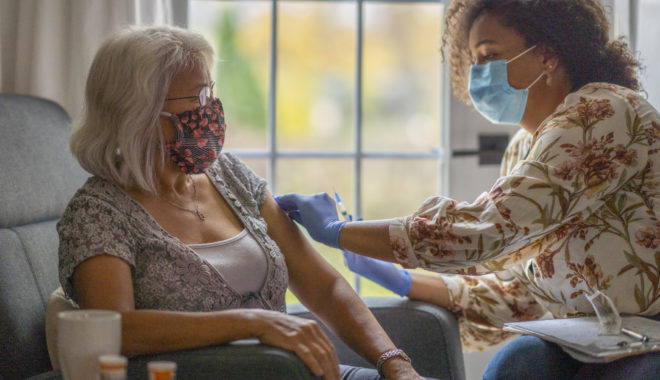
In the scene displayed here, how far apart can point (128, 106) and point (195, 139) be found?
6.4 inches

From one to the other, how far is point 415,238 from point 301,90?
3.46 feet

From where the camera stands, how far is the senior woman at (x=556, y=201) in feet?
5.40

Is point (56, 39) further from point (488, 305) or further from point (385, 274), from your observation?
point (488, 305)

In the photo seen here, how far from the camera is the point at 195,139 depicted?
167 centimetres

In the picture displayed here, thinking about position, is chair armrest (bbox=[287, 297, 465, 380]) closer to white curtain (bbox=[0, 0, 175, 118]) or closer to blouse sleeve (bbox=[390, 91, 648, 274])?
blouse sleeve (bbox=[390, 91, 648, 274])

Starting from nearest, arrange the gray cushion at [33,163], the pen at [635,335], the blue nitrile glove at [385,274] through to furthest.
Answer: the pen at [635,335], the gray cushion at [33,163], the blue nitrile glove at [385,274]

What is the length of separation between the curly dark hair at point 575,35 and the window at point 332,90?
1.96 ft

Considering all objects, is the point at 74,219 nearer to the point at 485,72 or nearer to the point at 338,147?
the point at 485,72

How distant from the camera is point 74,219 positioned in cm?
151

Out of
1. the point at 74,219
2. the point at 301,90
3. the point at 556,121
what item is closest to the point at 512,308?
the point at 556,121

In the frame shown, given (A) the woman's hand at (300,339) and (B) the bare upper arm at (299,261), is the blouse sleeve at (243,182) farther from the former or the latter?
(A) the woman's hand at (300,339)

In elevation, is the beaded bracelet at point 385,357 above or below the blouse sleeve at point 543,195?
below

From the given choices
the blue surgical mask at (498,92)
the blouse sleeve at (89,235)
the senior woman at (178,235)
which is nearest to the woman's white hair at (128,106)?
the senior woman at (178,235)

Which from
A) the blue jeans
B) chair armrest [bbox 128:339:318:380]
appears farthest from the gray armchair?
the blue jeans
